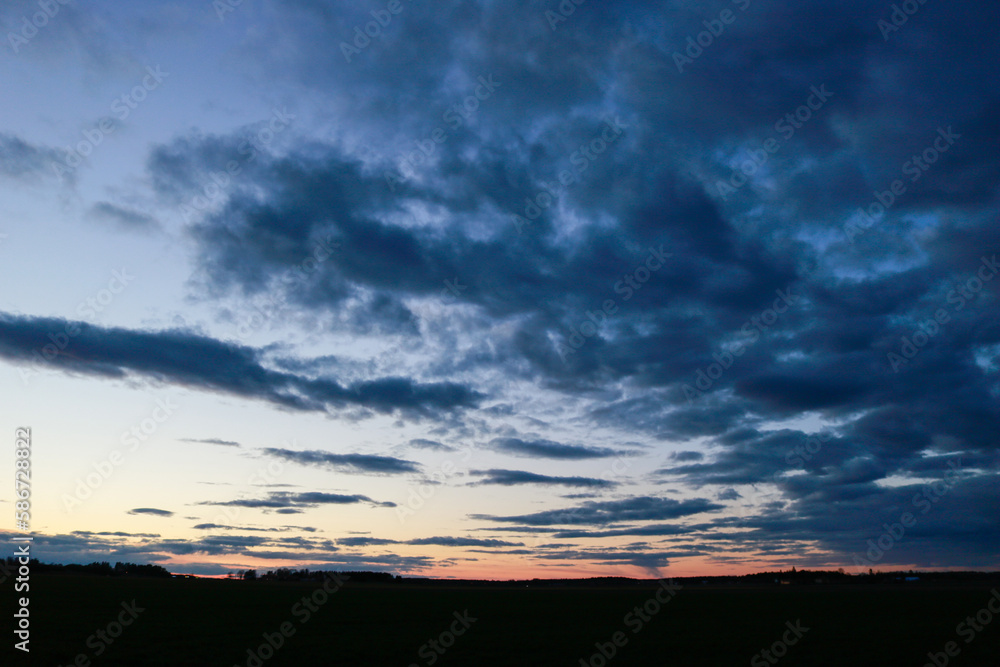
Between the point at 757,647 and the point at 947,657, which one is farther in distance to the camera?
the point at 757,647

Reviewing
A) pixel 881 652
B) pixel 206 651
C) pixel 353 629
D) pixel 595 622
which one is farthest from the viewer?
pixel 595 622

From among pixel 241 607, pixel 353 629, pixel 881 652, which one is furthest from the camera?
pixel 241 607

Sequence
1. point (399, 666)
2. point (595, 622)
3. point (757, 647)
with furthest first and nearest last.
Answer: point (595, 622) < point (757, 647) < point (399, 666)

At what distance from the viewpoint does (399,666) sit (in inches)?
1614

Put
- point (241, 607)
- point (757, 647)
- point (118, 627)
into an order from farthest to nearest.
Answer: point (241, 607) → point (118, 627) → point (757, 647)

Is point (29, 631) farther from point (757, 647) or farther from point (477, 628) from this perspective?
point (757, 647)

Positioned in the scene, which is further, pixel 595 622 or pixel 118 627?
pixel 595 622

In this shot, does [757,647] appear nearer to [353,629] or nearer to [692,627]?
[692,627]

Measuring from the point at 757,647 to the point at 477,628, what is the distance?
28.5 m

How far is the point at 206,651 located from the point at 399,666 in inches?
597

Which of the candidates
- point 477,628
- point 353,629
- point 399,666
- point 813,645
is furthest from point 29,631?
point 813,645

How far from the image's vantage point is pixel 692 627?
67375 millimetres

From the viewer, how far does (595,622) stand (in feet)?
241

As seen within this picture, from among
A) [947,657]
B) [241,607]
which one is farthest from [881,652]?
[241,607]
